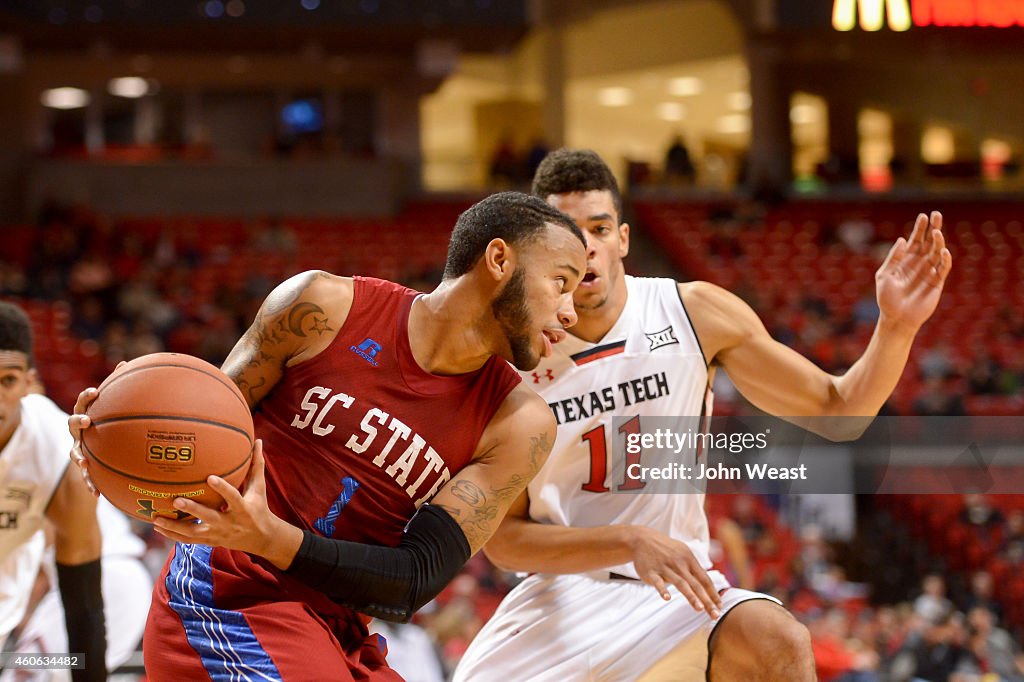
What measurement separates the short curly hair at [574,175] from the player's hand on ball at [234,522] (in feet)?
5.25

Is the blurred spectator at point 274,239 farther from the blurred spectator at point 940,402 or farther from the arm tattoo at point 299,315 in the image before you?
the arm tattoo at point 299,315

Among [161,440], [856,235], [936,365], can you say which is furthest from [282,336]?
[856,235]

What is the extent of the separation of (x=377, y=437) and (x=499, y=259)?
531 mm

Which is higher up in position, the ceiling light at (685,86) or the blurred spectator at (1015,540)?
the ceiling light at (685,86)

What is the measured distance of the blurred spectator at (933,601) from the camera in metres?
9.02

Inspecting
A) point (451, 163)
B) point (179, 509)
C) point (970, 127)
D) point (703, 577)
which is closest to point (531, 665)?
point (703, 577)

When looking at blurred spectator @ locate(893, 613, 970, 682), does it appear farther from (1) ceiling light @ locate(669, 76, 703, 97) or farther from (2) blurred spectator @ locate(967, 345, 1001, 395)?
(1) ceiling light @ locate(669, 76, 703, 97)

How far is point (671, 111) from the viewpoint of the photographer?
2383 centimetres

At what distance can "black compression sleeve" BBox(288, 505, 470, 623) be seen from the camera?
2686mm

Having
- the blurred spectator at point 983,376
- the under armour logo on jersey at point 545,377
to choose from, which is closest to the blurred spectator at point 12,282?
the blurred spectator at point 983,376

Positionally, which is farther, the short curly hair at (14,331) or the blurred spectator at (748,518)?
the blurred spectator at (748,518)

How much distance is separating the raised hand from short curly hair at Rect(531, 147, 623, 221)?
2.83 ft

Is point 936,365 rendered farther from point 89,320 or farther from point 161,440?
point 161,440

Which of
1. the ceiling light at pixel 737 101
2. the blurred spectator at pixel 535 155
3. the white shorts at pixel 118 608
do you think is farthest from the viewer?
the ceiling light at pixel 737 101
